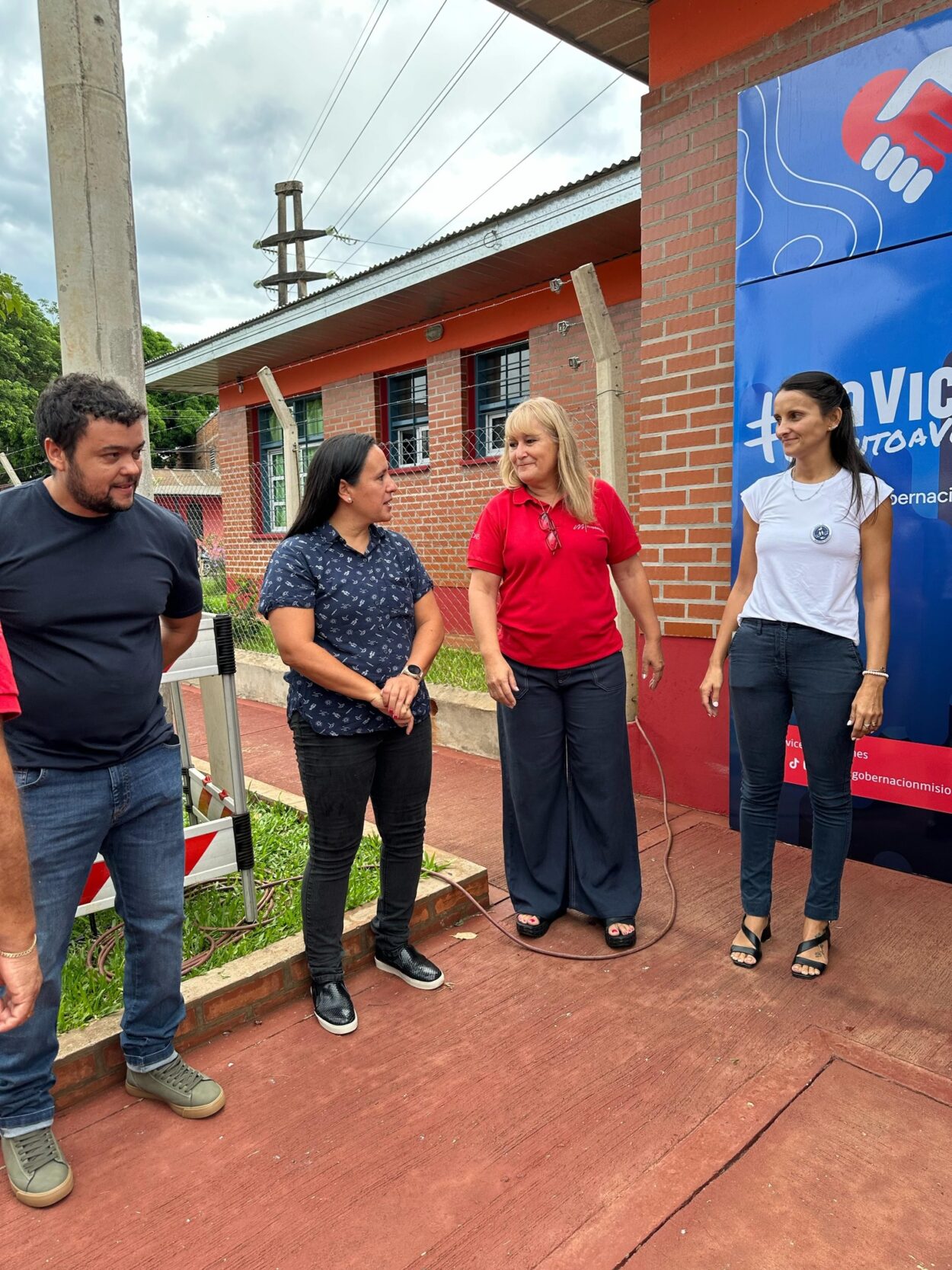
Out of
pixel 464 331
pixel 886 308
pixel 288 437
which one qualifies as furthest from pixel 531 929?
pixel 464 331

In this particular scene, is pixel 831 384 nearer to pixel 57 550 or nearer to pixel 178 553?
pixel 178 553

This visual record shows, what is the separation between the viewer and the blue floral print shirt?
8.77 feet

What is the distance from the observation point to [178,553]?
244cm

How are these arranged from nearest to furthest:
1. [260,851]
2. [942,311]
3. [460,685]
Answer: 1. [942,311]
2. [260,851]
3. [460,685]

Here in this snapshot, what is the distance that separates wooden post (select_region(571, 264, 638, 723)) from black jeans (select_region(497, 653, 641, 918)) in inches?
51.2

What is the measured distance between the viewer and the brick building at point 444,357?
24.2 feet

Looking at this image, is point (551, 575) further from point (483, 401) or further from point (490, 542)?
point (483, 401)

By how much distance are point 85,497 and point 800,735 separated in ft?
7.92

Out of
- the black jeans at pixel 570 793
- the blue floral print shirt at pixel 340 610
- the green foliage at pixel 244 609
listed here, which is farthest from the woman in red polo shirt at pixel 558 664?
the green foliage at pixel 244 609

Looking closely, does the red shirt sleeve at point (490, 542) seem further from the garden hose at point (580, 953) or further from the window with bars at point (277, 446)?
the window with bars at point (277, 446)

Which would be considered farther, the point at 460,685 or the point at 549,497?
the point at 460,685

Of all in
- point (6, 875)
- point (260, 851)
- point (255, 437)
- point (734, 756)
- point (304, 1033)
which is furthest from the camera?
point (255, 437)

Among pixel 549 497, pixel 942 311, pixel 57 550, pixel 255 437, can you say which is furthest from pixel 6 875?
pixel 255 437

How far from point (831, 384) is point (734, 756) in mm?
2054
